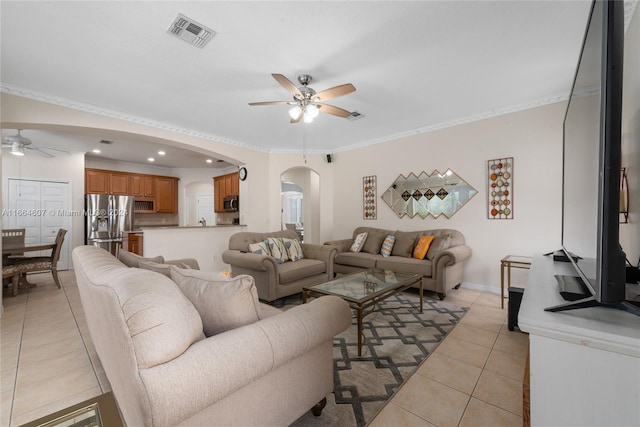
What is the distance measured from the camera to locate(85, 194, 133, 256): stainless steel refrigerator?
5.89 meters

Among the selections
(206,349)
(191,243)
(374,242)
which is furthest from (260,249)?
(206,349)

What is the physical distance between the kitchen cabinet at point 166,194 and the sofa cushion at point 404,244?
6.54 m

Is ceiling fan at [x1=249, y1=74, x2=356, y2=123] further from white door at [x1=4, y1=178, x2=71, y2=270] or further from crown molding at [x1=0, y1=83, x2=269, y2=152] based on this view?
white door at [x1=4, y1=178, x2=71, y2=270]

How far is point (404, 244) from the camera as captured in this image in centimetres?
421

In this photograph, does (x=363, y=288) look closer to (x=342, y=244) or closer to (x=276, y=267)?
(x=276, y=267)

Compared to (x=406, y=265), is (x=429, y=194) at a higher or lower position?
higher

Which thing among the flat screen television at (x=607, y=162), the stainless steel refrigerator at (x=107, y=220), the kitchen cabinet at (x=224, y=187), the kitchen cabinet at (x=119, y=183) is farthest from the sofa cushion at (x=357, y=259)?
the kitchen cabinet at (x=119, y=183)

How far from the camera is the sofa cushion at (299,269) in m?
3.30

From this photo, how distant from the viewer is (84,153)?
591 centimetres

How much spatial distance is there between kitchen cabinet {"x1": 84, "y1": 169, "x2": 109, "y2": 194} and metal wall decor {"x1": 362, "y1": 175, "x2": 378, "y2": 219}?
626 cm

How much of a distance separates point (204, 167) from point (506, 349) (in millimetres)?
7887

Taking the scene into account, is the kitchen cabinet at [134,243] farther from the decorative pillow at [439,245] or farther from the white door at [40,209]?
the decorative pillow at [439,245]

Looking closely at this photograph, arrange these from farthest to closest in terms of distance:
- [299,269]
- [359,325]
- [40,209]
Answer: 1. [40,209]
2. [299,269]
3. [359,325]

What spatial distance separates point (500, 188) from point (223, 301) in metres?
3.97
